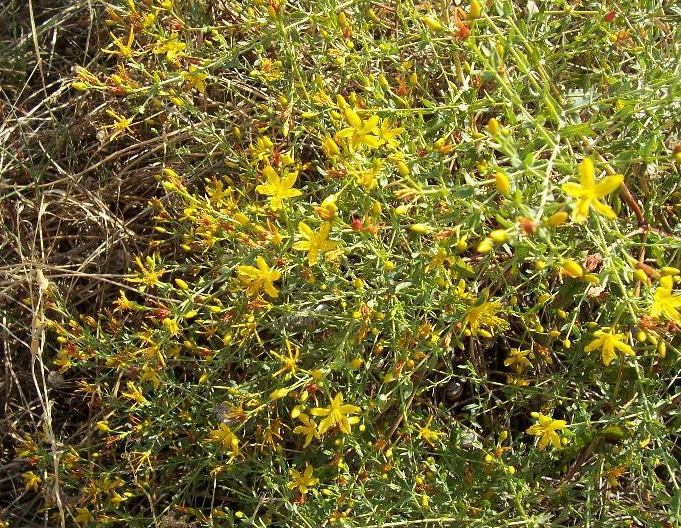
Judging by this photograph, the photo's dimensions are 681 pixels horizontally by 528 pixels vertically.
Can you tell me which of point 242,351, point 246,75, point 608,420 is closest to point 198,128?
point 246,75

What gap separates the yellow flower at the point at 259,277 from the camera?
2279 mm

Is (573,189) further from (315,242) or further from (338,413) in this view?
(338,413)

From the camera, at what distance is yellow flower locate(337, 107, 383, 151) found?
220cm

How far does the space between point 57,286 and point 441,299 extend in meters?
2.02

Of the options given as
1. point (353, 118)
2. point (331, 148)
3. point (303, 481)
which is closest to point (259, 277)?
point (331, 148)

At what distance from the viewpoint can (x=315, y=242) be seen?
2.19 metres

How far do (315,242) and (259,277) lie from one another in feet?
0.79

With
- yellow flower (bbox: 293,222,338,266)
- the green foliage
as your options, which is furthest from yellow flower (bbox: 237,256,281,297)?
yellow flower (bbox: 293,222,338,266)

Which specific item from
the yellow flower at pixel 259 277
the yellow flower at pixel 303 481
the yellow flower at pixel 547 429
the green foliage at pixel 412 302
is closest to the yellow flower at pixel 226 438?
the green foliage at pixel 412 302

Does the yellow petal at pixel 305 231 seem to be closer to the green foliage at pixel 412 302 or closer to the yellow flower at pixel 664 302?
the green foliage at pixel 412 302

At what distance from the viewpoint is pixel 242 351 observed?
2.69m

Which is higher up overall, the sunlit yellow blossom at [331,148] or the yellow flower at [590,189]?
the yellow flower at [590,189]

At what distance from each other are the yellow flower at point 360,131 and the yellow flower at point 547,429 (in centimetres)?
104

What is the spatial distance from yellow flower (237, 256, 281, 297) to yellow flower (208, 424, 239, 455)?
0.58 meters
